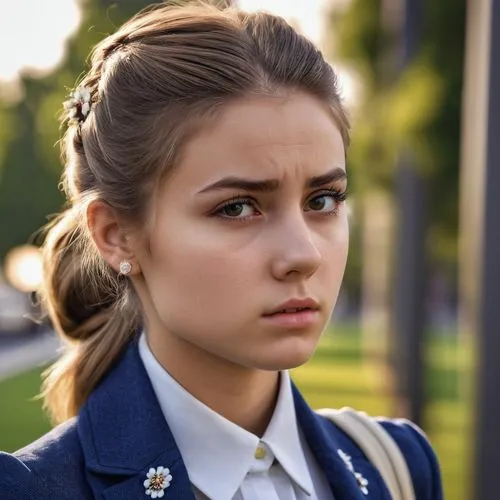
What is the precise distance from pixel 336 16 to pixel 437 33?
6.04 meters

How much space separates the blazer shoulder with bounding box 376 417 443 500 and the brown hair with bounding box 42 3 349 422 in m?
0.70

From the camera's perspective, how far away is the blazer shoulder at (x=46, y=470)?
2297 millimetres

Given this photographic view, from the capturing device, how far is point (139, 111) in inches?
96.9

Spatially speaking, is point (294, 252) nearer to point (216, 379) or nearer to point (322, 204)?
point (322, 204)

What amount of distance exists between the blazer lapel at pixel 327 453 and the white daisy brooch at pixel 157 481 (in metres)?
0.40

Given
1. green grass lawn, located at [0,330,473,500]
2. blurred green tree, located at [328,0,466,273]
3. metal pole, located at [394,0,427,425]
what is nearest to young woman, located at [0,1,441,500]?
green grass lawn, located at [0,330,473,500]

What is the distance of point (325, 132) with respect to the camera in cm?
245

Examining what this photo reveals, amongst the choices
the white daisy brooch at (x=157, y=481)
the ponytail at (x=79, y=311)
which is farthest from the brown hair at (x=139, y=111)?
the white daisy brooch at (x=157, y=481)

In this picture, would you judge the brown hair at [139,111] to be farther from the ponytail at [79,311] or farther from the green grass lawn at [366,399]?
the green grass lawn at [366,399]

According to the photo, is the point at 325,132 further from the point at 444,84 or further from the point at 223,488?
the point at 444,84

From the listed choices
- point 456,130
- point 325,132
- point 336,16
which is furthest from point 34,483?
point 336,16

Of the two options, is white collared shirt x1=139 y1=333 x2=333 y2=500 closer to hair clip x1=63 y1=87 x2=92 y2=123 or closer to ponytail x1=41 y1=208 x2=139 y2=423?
ponytail x1=41 y1=208 x2=139 y2=423

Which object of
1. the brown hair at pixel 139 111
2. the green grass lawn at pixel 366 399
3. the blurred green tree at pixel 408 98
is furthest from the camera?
the blurred green tree at pixel 408 98

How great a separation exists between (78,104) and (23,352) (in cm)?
2214
